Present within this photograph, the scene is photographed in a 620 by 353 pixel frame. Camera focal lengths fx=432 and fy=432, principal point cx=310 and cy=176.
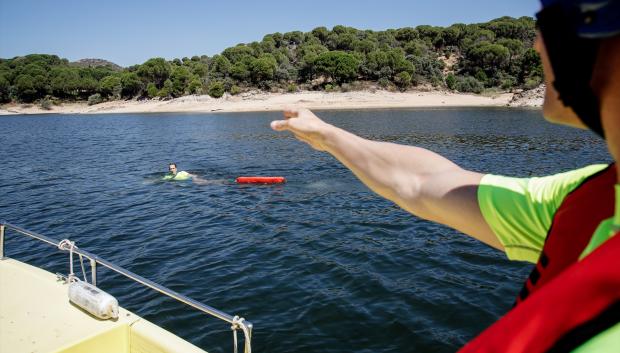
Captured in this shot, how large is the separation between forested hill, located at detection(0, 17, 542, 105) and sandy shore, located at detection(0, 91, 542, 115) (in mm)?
3487

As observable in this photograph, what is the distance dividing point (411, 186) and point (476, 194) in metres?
0.29

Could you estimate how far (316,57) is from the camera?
93.9 metres

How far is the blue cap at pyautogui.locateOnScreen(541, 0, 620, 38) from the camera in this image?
813 mm

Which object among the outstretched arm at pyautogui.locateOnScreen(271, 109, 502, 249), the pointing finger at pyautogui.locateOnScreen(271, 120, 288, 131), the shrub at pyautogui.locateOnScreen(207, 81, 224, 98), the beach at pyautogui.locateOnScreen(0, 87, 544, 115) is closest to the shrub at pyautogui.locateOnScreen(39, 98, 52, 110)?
the beach at pyautogui.locateOnScreen(0, 87, 544, 115)

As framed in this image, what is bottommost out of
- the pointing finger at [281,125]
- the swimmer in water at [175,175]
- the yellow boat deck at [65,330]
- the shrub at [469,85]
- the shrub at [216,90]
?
the swimmer in water at [175,175]

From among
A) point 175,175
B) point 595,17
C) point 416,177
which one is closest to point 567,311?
point 595,17

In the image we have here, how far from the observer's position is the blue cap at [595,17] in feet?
2.67

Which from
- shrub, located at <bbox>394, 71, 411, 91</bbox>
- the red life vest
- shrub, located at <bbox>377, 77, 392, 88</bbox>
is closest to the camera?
the red life vest

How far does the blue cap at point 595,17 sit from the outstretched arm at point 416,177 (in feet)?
3.20

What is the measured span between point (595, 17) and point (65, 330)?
530 cm

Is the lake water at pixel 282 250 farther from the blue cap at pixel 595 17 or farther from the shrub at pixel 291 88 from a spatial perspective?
the shrub at pixel 291 88

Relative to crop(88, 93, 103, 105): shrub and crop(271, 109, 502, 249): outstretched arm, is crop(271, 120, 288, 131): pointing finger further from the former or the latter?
crop(88, 93, 103, 105): shrub

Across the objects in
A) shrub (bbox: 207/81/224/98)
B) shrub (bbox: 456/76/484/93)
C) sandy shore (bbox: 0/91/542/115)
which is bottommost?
sandy shore (bbox: 0/91/542/115)

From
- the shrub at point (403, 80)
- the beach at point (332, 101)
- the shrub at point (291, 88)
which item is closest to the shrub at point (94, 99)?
the beach at point (332, 101)
